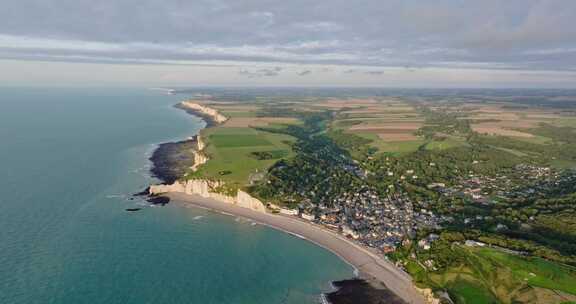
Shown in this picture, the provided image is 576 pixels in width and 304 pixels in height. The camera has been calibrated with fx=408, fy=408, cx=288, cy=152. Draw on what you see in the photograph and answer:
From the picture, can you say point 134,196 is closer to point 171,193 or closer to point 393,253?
point 171,193

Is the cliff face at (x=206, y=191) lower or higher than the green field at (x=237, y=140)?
lower

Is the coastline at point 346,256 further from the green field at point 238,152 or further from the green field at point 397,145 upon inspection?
the green field at point 397,145

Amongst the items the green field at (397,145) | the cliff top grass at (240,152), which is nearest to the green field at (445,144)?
the green field at (397,145)

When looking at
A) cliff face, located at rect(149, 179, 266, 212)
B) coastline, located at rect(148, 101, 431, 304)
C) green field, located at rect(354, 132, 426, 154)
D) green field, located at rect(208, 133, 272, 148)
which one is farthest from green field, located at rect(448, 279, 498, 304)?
green field, located at rect(208, 133, 272, 148)

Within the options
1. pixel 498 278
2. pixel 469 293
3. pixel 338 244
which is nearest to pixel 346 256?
pixel 338 244

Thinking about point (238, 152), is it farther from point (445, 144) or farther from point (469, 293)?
point (469, 293)

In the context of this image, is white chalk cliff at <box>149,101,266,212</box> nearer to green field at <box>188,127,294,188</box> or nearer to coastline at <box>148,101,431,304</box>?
coastline at <box>148,101,431,304</box>
